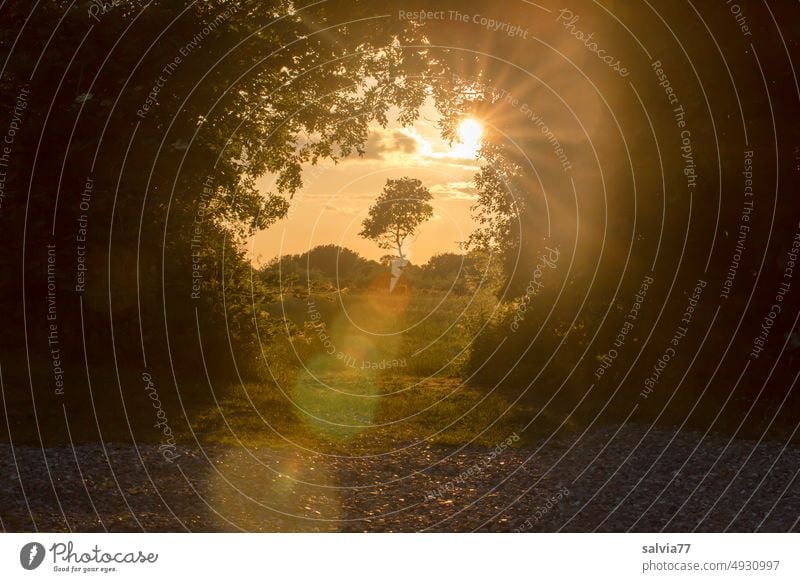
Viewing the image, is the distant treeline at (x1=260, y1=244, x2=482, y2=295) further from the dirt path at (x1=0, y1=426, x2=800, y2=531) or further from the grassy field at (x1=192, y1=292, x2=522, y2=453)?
the dirt path at (x1=0, y1=426, x2=800, y2=531)

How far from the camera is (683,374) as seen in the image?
22.2 m

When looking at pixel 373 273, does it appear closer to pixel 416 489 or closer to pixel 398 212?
pixel 398 212

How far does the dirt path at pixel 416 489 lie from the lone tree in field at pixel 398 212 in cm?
4896

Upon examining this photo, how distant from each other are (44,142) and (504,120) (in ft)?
48.4

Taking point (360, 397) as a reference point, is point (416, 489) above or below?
below

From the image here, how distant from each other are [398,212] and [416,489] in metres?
54.4

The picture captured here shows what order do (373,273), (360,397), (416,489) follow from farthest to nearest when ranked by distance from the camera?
(373,273), (360,397), (416,489)

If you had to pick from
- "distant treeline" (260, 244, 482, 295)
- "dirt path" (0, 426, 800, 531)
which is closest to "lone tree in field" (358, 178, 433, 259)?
"distant treeline" (260, 244, 482, 295)

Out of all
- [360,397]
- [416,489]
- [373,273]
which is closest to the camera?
[416,489]

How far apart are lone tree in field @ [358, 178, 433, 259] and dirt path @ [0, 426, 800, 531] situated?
4896cm

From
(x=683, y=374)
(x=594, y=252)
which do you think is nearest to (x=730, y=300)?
(x=683, y=374)

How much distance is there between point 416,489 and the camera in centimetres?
1596

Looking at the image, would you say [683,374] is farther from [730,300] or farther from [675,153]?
[675,153]

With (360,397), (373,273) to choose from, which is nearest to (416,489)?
(360,397)
